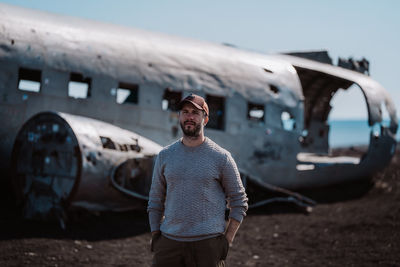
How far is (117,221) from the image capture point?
974 centimetres

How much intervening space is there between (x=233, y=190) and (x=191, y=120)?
0.72 m

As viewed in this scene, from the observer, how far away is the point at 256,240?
9375mm

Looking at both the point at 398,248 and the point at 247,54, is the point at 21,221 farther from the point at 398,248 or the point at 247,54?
the point at 247,54

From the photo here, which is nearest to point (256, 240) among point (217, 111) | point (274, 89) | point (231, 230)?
point (217, 111)

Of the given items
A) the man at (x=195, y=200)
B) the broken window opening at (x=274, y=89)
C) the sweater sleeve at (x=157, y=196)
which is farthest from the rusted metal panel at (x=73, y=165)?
the broken window opening at (x=274, y=89)

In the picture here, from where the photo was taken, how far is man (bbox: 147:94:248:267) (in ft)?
11.0

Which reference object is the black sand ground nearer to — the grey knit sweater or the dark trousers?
the dark trousers

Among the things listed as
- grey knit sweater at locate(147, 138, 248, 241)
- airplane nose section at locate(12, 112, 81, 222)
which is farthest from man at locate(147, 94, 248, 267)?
airplane nose section at locate(12, 112, 81, 222)

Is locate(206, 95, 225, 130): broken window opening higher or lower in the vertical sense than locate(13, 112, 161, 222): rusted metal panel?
higher

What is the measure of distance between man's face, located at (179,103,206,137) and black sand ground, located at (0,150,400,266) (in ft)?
13.9

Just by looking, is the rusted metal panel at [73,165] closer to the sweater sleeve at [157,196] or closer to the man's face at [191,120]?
the sweater sleeve at [157,196]

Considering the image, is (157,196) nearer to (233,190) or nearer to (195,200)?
(195,200)

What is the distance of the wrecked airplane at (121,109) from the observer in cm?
859

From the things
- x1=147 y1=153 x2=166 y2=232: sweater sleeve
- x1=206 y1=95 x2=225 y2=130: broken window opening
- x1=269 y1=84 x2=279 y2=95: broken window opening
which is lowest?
x1=147 y1=153 x2=166 y2=232: sweater sleeve
